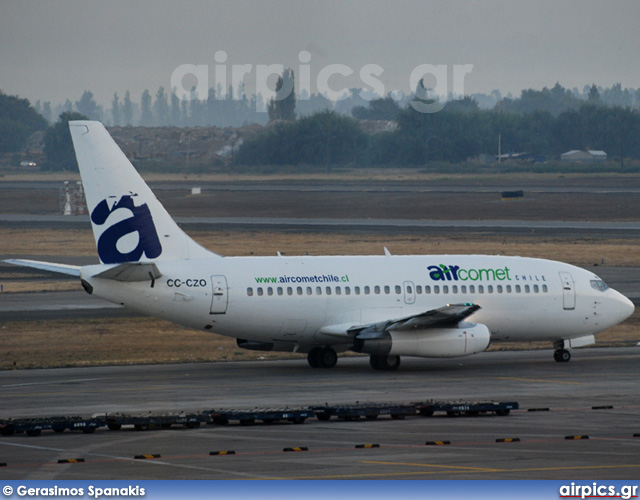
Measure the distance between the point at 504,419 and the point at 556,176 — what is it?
489 feet

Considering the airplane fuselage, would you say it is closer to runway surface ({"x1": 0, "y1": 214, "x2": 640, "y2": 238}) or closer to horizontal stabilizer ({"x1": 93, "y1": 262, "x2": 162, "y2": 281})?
horizontal stabilizer ({"x1": 93, "y1": 262, "x2": 162, "y2": 281})

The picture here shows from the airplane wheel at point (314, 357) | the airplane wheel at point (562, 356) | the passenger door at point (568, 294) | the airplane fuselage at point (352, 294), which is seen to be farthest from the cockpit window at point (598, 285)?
the airplane wheel at point (314, 357)

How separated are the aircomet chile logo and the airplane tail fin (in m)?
11.0

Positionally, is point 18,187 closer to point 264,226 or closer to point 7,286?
point 264,226

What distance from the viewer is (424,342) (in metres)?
40.0

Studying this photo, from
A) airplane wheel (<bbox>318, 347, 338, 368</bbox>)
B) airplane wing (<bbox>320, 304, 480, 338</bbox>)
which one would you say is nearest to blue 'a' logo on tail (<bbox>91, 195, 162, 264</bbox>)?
airplane wing (<bbox>320, 304, 480, 338</bbox>)

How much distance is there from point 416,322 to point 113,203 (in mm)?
11787

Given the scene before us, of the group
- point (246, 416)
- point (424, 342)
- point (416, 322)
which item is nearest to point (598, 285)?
point (424, 342)

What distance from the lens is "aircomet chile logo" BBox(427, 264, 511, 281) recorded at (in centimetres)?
4256

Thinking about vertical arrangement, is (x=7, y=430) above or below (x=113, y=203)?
below

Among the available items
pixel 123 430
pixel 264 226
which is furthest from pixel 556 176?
pixel 123 430

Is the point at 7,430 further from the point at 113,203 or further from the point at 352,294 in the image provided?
the point at 352,294

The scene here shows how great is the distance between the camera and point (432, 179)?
174 meters

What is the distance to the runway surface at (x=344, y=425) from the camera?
73.1 feet
